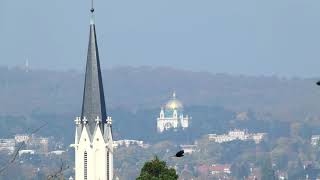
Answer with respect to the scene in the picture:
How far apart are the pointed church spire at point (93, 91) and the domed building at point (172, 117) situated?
91.5 meters

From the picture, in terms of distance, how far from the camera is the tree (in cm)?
2888

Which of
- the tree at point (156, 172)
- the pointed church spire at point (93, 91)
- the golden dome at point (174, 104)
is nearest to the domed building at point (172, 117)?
the golden dome at point (174, 104)

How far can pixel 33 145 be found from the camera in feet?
361

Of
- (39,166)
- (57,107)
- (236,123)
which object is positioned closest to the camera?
(39,166)

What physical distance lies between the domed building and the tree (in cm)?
10991

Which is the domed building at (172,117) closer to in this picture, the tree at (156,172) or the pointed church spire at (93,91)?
the pointed church spire at (93,91)

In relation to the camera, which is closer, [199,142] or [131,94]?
[199,142]

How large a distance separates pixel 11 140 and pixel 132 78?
178 feet

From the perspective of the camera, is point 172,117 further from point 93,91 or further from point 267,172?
point 93,91

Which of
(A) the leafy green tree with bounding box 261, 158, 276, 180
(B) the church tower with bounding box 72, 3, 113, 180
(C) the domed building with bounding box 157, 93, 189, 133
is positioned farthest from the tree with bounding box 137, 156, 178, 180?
(C) the domed building with bounding box 157, 93, 189, 133

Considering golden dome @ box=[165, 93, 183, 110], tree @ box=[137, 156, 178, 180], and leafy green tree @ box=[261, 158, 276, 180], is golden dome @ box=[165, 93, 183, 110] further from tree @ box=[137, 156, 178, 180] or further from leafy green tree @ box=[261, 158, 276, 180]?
tree @ box=[137, 156, 178, 180]

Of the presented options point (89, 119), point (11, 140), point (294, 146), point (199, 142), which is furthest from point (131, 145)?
point (89, 119)

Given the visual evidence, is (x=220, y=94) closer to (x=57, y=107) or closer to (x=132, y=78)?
(x=132, y=78)

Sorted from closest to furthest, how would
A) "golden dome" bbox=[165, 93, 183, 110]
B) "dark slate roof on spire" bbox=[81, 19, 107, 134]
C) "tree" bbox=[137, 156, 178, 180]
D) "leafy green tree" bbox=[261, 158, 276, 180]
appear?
"tree" bbox=[137, 156, 178, 180], "dark slate roof on spire" bbox=[81, 19, 107, 134], "leafy green tree" bbox=[261, 158, 276, 180], "golden dome" bbox=[165, 93, 183, 110]
